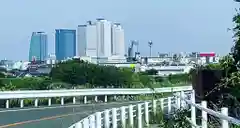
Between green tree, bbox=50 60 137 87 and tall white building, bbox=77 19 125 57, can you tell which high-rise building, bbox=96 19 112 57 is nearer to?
tall white building, bbox=77 19 125 57

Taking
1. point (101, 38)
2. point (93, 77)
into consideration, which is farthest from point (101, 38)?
point (93, 77)

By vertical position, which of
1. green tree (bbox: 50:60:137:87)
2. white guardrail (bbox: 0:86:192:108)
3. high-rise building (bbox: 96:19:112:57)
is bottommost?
white guardrail (bbox: 0:86:192:108)

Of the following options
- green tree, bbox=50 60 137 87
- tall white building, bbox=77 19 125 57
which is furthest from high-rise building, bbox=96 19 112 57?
green tree, bbox=50 60 137 87

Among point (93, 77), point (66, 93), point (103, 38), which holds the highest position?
point (103, 38)

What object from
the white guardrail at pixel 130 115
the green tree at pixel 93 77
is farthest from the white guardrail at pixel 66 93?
the green tree at pixel 93 77

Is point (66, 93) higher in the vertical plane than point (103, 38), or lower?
lower

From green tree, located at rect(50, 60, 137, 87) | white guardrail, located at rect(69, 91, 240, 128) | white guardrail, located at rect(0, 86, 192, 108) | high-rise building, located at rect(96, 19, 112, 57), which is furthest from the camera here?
high-rise building, located at rect(96, 19, 112, 57)

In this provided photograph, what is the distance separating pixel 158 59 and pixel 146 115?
181 metres

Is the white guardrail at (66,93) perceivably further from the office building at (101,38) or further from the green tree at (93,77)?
the office building at (101,38)

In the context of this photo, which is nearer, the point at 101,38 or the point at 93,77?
the point at 93,77

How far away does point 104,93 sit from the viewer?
4062 centimetres

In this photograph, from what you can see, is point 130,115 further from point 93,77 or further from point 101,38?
point 101,38

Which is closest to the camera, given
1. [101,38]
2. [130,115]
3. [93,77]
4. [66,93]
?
[130,115]

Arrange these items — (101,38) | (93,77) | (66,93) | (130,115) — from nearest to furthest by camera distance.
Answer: (130,115)
(66,93)
(93,77)
(101,38)
